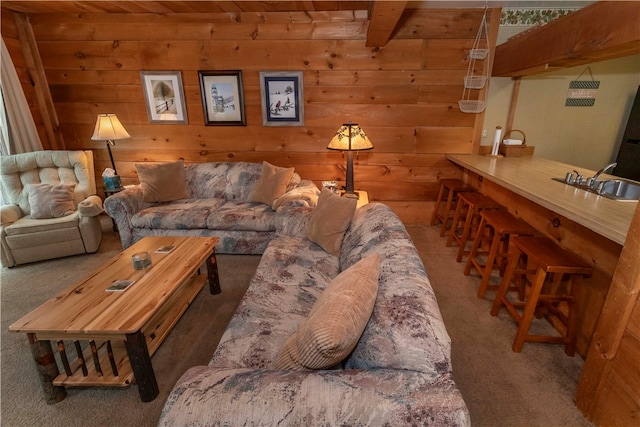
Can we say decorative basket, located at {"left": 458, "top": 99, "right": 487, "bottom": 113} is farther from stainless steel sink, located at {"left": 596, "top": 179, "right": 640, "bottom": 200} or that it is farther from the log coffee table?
the log coffee table

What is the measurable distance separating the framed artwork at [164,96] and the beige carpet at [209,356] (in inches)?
80.7

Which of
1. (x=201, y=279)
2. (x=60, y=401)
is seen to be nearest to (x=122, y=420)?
(x=60, y=401)

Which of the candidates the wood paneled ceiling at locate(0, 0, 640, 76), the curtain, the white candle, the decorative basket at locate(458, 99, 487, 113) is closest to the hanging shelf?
the decorative basket at locate(458, 99, 487, 113)

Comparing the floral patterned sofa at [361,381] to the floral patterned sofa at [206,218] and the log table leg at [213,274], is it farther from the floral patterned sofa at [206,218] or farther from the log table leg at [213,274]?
the floral patterned sofa at [206,218]

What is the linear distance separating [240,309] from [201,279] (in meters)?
1.01

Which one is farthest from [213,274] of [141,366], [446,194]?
[446,194]

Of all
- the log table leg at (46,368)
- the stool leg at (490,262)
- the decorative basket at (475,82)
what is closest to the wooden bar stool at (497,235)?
the stool leg at (490,262)

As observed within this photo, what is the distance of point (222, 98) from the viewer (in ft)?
11.8

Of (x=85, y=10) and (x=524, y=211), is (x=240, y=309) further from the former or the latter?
(x=85, y=10)

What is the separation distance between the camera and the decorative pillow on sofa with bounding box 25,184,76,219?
9.78ft

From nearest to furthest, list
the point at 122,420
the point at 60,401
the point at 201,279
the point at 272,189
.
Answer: the point at 122,420 → the point at 60,401 → the point at 201,279 → the point at 272,189

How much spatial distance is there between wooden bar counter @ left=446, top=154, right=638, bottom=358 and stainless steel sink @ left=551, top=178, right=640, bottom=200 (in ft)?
0.30

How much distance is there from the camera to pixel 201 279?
2.48m

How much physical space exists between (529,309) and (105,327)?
2303mm
